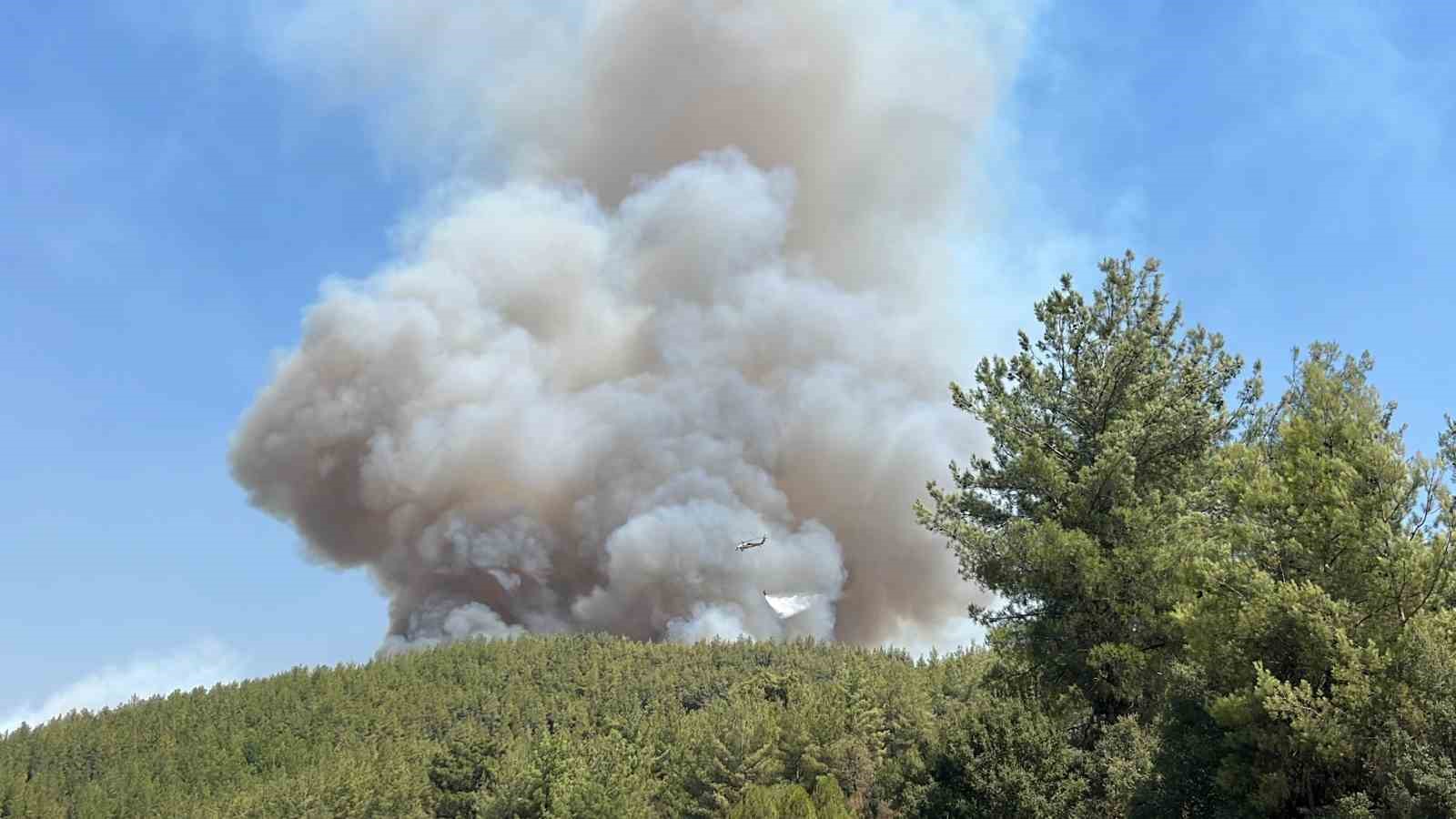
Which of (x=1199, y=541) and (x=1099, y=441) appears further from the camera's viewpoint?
(x=1099, y=441)

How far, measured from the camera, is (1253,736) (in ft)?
77.6

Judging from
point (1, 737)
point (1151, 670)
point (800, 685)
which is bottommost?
point (1151, 670)

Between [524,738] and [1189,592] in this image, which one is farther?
[524,738]

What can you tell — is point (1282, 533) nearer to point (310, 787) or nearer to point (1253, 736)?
point (1253, 736)

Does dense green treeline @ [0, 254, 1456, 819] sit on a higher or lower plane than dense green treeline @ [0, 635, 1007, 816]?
lower

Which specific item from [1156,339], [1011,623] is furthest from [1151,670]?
[1156,339]

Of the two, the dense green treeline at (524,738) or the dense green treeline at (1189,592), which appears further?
the dense green treeline at (524,738)

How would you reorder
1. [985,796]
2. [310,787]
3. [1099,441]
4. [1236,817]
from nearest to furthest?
1. [1236,817]
2. [1099,441]
3. [985,796]
4. [310,787]

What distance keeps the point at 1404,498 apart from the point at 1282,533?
8.15 feet

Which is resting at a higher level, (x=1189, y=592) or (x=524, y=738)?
(x=524, y=738)

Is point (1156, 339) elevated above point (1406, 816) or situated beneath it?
elevated above

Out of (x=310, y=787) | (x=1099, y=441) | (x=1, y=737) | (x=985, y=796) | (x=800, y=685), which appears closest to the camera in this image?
(x=1099, y=441)

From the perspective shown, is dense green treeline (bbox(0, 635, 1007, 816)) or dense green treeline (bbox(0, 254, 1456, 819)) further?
dense green treeline (bbox(0, 635, 1007, 816))

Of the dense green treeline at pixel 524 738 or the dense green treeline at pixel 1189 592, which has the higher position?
the dense green treeline at pixel 524 738
